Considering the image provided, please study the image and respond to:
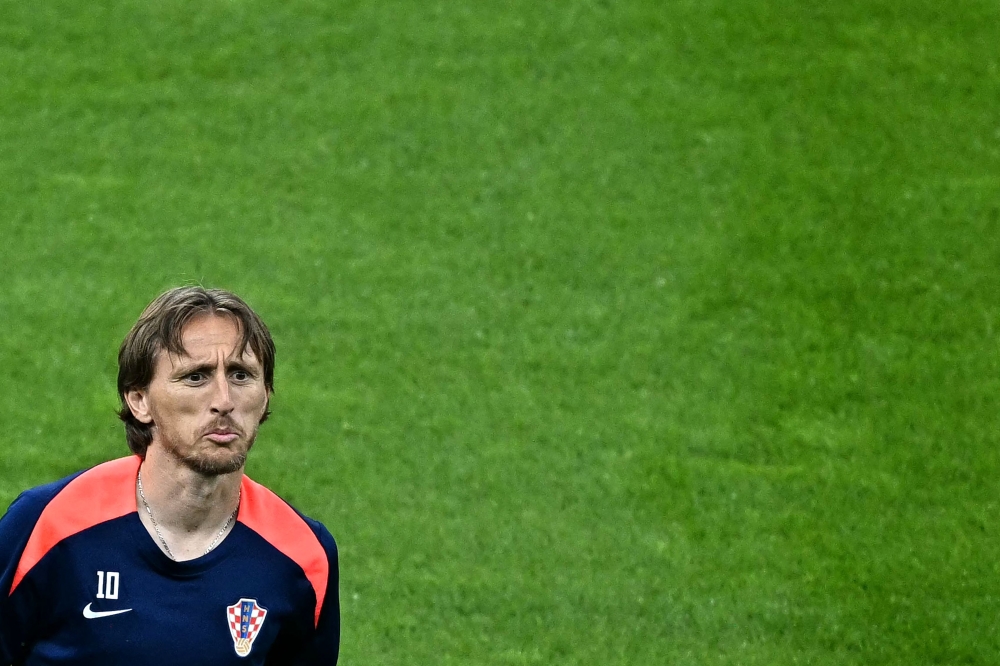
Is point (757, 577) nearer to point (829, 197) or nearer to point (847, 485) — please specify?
point (847, 485)

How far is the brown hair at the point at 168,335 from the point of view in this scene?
9.59 feet

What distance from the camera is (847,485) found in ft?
17.7

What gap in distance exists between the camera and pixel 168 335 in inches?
115

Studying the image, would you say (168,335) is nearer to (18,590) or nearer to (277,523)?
(277,523)

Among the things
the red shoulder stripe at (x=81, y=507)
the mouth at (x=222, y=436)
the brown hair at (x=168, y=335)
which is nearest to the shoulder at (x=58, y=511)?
the red shoulder stripe at (x=81, y=507)

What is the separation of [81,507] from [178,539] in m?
0.22

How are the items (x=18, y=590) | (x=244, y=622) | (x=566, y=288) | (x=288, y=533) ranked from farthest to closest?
1. (x=566, y=288)
2. (x=288, y=533)
3. (x=244, y=622)
4. (x=18, y=590)

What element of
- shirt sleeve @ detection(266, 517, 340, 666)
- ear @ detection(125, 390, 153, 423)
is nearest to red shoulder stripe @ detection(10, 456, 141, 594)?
ear @ detection(125, 390, 153, 423)

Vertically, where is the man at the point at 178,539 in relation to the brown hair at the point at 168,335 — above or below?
below

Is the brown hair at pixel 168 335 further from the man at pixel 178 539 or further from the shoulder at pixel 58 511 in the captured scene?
the shoulder at pixel 58 511

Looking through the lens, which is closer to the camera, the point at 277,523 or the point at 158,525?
the point at 158,525

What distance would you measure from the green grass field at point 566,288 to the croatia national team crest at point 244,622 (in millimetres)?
2032

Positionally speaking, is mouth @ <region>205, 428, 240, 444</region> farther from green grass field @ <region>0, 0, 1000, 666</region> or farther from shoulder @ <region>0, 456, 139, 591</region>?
green grass field @ <region>0, 0, 1000, 666</region>

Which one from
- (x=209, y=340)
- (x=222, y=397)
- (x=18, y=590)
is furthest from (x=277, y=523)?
(x=18, y=590)
